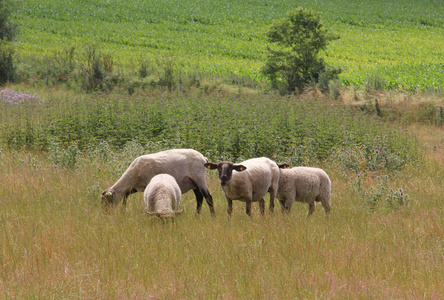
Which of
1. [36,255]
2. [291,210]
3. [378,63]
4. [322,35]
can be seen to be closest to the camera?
[36,255]

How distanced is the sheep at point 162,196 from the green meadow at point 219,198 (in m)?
0.18

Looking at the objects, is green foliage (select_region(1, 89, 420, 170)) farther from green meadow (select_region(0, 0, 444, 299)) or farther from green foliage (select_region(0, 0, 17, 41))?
green foliage (select_region(0, 0, 17, 41))

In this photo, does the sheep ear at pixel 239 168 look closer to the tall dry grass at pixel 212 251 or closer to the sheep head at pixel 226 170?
the sheep head at pixel 226 170

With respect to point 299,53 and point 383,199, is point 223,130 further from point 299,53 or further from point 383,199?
point 299,53

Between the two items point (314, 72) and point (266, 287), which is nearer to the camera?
point (266, 287)

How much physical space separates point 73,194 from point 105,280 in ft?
13.4

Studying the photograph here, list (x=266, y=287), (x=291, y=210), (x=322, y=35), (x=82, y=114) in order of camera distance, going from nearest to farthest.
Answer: (x=266, y=287)
(x=291, y=210)
(x=82, y=114)
(x=322, y=35)

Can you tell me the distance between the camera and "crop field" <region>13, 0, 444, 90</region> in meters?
34.6

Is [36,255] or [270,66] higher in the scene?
[270,66]

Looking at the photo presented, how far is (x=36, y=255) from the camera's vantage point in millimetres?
6578

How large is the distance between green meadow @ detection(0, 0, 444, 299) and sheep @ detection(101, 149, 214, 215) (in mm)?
301

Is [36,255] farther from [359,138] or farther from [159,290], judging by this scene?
[359,138]

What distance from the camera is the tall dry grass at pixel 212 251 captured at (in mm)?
5523

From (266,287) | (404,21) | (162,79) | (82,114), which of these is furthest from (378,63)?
(266,287)
